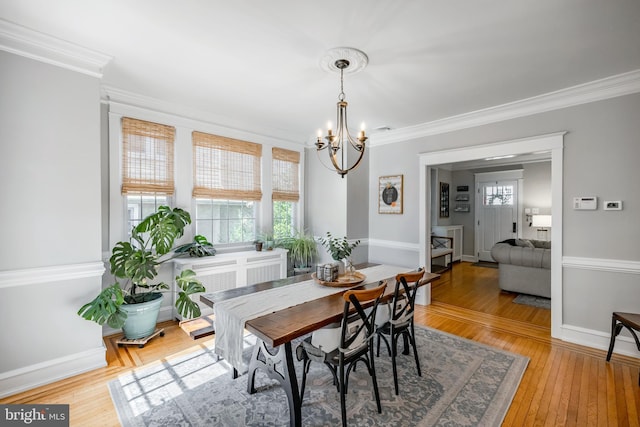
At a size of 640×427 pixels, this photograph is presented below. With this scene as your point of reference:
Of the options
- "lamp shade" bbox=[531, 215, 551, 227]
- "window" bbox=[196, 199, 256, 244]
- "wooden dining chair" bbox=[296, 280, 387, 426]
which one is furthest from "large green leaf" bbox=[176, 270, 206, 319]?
"lamp shade" bbox=[531, 215, 551, 227]

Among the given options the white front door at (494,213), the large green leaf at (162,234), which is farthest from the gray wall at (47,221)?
the white front door at (494,213)

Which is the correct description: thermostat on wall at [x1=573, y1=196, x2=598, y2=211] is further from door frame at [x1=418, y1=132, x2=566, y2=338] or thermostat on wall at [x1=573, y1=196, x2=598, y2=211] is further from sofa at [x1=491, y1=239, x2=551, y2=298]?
sofa at [x1=491, y1=239, x2=551, y2=298]

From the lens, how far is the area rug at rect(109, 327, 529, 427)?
193cm

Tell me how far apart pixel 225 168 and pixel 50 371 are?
109 inches

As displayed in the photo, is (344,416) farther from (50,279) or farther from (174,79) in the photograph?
(174,79)

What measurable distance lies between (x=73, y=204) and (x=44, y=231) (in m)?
0.29

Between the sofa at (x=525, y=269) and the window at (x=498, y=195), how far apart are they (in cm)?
289

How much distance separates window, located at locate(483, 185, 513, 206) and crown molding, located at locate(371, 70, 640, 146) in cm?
441

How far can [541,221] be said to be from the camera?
20.3 ft

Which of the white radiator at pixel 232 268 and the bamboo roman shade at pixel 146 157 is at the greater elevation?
the bamboo roman shade at pixel 146 157

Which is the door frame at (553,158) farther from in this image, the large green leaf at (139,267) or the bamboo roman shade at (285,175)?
the large green leaf at (139,267)

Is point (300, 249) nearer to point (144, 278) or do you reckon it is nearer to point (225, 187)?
point (225, 187)

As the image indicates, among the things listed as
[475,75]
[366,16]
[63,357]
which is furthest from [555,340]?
[63,357]

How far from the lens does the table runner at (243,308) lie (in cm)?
182
